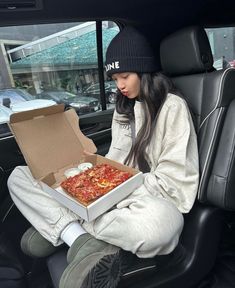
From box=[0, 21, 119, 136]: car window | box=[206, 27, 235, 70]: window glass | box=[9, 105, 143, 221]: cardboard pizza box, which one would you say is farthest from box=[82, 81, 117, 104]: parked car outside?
box=[206, 27, 235, 70]: window glass

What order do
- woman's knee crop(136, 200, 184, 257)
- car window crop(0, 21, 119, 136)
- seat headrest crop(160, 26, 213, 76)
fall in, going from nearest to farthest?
woman's knee crop(136, 200, 184, 257), seat headrest crop(160, 26, 213, 76), car window crop(0, 21, 119, 136)

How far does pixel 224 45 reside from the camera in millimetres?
2395

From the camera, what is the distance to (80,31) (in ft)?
6.15

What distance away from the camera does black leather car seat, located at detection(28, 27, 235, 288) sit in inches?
45.9

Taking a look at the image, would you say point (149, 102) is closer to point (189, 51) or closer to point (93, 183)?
point (189, 51)

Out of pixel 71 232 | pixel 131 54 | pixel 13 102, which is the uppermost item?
pixel 131 54

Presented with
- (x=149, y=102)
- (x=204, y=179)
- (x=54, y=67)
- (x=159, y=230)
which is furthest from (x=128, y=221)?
(x=54, y=67)

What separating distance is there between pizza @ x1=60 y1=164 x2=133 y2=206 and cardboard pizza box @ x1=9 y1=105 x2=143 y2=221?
0.09ft

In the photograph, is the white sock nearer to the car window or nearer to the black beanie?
the black beanie

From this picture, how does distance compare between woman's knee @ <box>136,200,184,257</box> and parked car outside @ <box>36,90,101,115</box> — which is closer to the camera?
woman's knee @ <box>136,200,184,257</box>

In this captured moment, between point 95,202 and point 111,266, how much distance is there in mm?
217

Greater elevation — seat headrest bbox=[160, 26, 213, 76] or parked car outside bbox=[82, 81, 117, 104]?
seat headrest bbox=[160, 26, 213, 76]

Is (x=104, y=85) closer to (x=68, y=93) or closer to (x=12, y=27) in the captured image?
(x=68, y=93)

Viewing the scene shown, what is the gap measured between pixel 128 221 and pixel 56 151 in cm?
57
